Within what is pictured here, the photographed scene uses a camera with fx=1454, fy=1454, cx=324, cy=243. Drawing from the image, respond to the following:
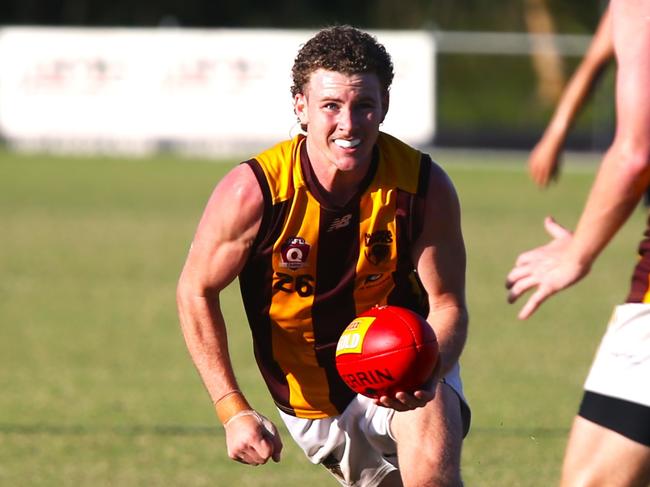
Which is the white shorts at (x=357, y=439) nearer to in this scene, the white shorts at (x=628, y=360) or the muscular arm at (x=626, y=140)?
the white shorts at (x=628, y=360)

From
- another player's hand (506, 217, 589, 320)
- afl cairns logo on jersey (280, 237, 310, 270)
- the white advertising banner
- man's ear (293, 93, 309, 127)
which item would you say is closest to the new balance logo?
afl cairns logo on jersey (280, 237, 310, 270)

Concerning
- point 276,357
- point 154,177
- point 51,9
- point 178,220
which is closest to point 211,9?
point 51,9

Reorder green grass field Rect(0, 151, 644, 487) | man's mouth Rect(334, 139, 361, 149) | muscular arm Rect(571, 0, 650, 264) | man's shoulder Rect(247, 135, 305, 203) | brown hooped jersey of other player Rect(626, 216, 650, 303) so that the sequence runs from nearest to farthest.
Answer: muscular arm Rect(571, 0, 650, 264) → brown hooped jersey of other player Rect(626, 216, 650, 303) → man's mouth Rect(334, 139, 361, 149) → man's shoulder Rect(247, 135, 305, 203) → green grass field Rect(0, 151, 644, 487)

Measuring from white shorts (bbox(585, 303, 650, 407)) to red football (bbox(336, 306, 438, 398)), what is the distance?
30.6 inches

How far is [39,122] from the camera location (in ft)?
92.2

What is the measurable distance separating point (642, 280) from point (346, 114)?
4.17ft

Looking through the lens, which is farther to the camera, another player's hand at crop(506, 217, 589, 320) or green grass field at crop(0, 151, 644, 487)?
green grass field at crop(0, 151, 644, 487)

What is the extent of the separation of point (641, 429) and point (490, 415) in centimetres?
471

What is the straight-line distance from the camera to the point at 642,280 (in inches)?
166

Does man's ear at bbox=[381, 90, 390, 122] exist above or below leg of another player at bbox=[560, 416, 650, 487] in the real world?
above

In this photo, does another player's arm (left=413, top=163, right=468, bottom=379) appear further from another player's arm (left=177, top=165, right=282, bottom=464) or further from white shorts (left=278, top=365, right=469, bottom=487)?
another player's arm (left=177, top=165, right=282, bottom=464)

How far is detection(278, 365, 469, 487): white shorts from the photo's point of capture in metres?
5.44

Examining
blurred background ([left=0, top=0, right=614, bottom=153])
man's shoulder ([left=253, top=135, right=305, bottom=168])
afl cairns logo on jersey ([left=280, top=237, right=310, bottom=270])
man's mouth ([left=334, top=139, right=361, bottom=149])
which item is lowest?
blurred background ([left=0, top=0, right=614, bottom=153])

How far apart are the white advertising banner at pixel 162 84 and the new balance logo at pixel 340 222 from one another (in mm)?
21919
